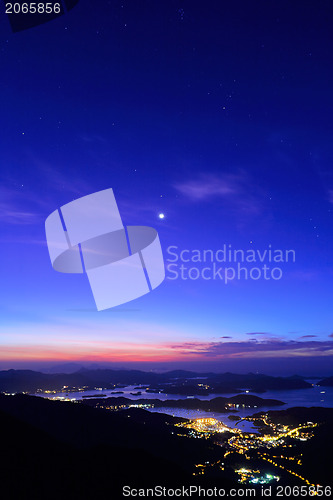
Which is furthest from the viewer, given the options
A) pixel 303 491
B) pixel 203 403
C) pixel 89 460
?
pixel 203 403

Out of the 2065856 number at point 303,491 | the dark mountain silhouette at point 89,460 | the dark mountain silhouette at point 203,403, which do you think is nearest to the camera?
the dark mountain silhouette at point 89,460

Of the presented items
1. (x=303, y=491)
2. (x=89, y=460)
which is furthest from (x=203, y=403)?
(x=89, y=460)

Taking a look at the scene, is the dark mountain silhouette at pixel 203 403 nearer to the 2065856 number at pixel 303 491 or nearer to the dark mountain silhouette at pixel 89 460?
the dark mountain silhouette at pixel 89 460

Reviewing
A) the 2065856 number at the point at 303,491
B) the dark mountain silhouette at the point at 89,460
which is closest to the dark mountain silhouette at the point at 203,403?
the dark mountain silhouette at the point at 89,460

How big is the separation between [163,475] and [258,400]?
560ft

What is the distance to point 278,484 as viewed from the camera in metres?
57.3

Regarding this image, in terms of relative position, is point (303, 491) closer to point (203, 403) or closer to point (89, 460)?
point (89, 460)

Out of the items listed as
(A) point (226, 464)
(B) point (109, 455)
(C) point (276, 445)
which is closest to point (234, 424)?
(C) point (276, 445)

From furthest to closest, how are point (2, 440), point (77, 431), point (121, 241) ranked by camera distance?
1. point (77, 431)
2. point (2, 440)
3. point (121, 241)

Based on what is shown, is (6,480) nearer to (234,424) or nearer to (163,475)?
(163,475)

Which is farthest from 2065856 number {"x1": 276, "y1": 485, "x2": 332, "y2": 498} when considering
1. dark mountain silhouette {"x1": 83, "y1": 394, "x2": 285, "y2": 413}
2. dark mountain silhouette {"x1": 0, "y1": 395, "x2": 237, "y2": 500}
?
dark mountain silhouette {"x1": 83, "y1": 394, "x2": 285, "y2": 413}

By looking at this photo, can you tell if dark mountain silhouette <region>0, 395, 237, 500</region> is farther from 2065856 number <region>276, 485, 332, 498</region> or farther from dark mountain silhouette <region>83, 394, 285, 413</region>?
dark mountain silhouette <region>83, 394, 285, 413</region>

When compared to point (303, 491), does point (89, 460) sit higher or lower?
higher

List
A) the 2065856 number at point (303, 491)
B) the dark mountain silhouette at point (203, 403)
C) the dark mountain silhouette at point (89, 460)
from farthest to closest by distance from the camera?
the dark mountain silhouette at point (203, 403) → the 2065856 number at point (303, 491) → the dark mountain silhouette at point (89, 460)
